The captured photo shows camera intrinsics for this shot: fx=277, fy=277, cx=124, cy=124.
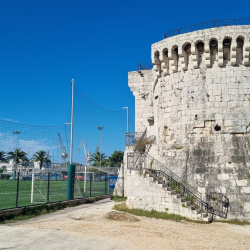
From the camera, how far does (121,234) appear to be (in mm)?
9648

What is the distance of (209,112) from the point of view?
14555 mm

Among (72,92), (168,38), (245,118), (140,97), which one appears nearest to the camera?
(245,118)

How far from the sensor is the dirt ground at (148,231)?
8.60 meters

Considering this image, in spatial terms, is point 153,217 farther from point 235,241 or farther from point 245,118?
point 245,118

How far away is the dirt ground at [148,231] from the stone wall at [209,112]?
2.52 metres

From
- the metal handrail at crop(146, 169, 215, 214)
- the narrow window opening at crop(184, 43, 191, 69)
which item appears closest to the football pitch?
the metal handrail at crop(146, 169, 215, 214)

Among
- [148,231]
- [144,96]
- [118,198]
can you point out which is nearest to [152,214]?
[148,231]

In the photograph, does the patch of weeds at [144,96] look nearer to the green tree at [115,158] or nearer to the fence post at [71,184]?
the fence post at [71,184]

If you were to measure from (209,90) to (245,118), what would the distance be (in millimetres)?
2304

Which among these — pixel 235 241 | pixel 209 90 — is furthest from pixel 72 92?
pixel 235 241

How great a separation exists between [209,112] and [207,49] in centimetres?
331

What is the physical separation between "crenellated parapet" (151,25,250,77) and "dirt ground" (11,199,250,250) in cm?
822

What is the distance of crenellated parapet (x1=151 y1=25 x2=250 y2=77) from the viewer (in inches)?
561

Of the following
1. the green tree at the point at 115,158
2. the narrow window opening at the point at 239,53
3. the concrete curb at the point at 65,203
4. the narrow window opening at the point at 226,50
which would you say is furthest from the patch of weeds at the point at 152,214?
the green tree at the point at 115,158
